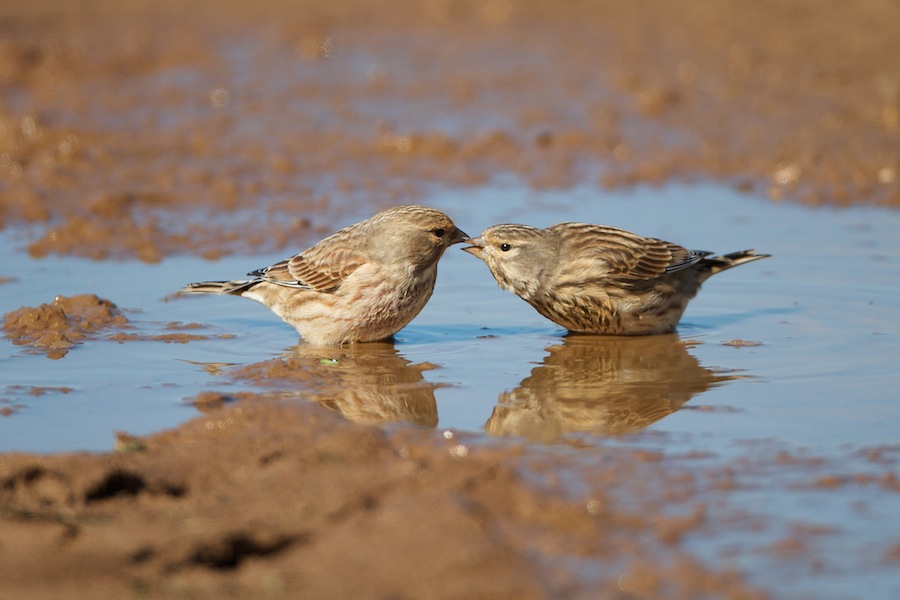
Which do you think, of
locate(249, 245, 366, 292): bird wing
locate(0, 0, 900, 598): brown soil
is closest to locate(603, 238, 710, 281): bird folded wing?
locate(0, 0, 900, 598): brown soil

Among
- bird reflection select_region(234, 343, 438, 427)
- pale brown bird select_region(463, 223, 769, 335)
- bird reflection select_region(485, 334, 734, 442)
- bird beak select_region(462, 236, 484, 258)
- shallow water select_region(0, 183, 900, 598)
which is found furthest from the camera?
bird beak select_region(462, 236, 484, 258)

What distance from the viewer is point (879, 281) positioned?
30.6 ft

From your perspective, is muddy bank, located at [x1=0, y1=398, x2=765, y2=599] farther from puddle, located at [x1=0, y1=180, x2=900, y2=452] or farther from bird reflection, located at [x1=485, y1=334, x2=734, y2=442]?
puddle, located at [x1=0, y1=180, x2=900, y2=452]

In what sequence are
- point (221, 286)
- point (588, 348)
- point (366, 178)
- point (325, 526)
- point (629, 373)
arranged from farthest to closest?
point (366, 178)
point (221, 286)
point (588, 348)
point (629, 373)
point (325, 526)

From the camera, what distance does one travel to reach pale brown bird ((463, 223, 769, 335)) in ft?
27.5

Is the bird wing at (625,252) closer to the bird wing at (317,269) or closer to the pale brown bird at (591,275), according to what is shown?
the pale brown bird at (591,275)

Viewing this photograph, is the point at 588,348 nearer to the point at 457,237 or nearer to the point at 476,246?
the point at 476,246

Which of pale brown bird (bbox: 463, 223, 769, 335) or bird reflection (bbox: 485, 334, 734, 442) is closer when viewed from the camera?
bird reflection (bbox: 485, 334, 734, 442)

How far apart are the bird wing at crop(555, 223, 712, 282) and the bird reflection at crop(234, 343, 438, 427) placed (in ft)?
5.11

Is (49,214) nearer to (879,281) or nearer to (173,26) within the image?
(173,26)

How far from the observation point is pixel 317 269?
8578mm

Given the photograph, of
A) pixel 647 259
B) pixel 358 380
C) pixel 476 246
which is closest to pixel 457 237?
pixel 476 246

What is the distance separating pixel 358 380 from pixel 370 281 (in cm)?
102

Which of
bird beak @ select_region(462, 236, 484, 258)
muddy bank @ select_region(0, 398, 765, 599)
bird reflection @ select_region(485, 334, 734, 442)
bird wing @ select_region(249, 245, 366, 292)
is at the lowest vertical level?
muddy bank @ select_region(0, 398, 765, 599)
